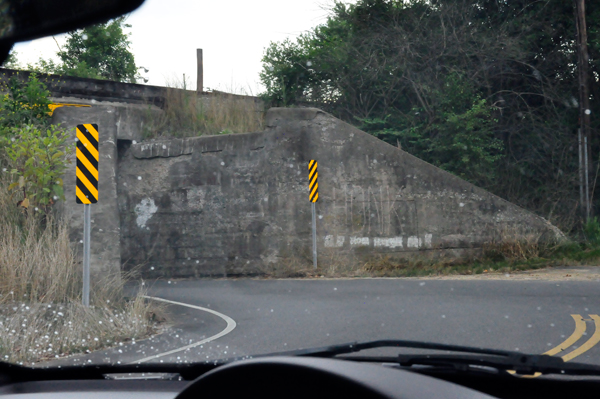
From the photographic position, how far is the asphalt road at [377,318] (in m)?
5.71

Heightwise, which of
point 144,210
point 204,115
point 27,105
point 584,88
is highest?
point 584,88

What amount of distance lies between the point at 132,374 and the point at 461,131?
16.2 m

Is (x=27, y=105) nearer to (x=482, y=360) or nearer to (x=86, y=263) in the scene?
(x=86, y=263)

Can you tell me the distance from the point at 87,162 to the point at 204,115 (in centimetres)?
918

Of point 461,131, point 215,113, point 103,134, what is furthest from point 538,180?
point 103,134

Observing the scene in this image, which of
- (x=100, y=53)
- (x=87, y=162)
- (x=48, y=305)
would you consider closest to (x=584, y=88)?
(x=100, y=53)

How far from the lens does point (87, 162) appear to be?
845 centimetres

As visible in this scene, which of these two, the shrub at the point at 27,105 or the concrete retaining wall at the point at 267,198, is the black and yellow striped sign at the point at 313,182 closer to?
the concrete retaining wall at the point at 267,198

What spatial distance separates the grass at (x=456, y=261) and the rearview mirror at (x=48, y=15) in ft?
40.3

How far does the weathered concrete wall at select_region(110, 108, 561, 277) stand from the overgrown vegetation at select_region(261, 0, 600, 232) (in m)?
3.20

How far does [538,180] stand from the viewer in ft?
60.3

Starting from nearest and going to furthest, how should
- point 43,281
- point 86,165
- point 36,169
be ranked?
point 43,281 → point 86,165 → point 36,169

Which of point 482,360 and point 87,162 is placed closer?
point 482,360

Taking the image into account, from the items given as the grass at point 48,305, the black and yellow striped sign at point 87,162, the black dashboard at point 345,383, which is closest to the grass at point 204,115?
the grass at point 48,305
